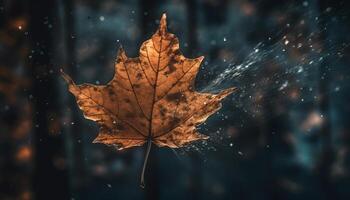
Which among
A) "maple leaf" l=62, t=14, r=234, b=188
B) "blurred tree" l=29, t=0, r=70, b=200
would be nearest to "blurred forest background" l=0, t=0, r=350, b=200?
"blurred tree" l=29, t=0, r=70, b=200

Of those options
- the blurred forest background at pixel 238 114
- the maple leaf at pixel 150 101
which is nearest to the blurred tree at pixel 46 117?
the blurred forest background at pixel 238 114

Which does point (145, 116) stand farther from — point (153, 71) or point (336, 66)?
point (336, 66)

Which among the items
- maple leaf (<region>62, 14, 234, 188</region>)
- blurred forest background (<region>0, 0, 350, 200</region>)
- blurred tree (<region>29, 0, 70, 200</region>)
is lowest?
maple leaf (<region>62, 14, 234, 188</region>)

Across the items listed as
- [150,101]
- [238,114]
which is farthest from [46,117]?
[238,114]

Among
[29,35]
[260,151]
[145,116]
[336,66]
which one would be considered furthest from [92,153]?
[145,116]

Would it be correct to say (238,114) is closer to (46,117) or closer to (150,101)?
(46,117)

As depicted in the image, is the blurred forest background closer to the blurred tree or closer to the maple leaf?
the blurred tree

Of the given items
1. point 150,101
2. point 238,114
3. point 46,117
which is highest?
point 238,114

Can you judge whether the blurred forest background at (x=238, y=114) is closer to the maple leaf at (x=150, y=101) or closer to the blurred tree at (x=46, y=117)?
the blurred tree at (x=46, y=117)
